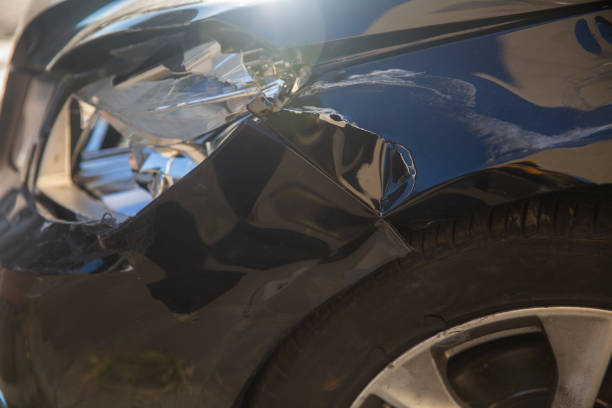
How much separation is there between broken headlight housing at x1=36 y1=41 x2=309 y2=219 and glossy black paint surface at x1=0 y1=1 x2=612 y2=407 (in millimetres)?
45

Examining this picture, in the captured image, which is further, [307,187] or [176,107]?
[176,107]

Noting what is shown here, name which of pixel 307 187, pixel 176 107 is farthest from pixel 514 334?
pixel 176 107

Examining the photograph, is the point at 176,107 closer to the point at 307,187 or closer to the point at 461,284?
the point at 307,187

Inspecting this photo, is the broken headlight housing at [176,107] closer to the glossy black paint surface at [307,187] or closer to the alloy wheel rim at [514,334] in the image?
the glossy black paint surface at [307,187]

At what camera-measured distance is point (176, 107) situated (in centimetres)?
124

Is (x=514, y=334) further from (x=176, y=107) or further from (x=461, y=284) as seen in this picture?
(x=176, y=107)

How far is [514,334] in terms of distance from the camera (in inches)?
45.9

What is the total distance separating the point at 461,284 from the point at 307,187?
390 millimetres

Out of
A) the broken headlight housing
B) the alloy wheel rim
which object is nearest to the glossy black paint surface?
the broken headlight housing

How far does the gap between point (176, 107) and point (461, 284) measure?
78cm

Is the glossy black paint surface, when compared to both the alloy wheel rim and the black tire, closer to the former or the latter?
the black tire

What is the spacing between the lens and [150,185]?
4.59 feet

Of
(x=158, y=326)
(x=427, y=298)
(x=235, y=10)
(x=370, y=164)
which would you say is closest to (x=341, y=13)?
(x=235, y=10)

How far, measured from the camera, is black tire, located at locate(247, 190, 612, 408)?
1050mm
